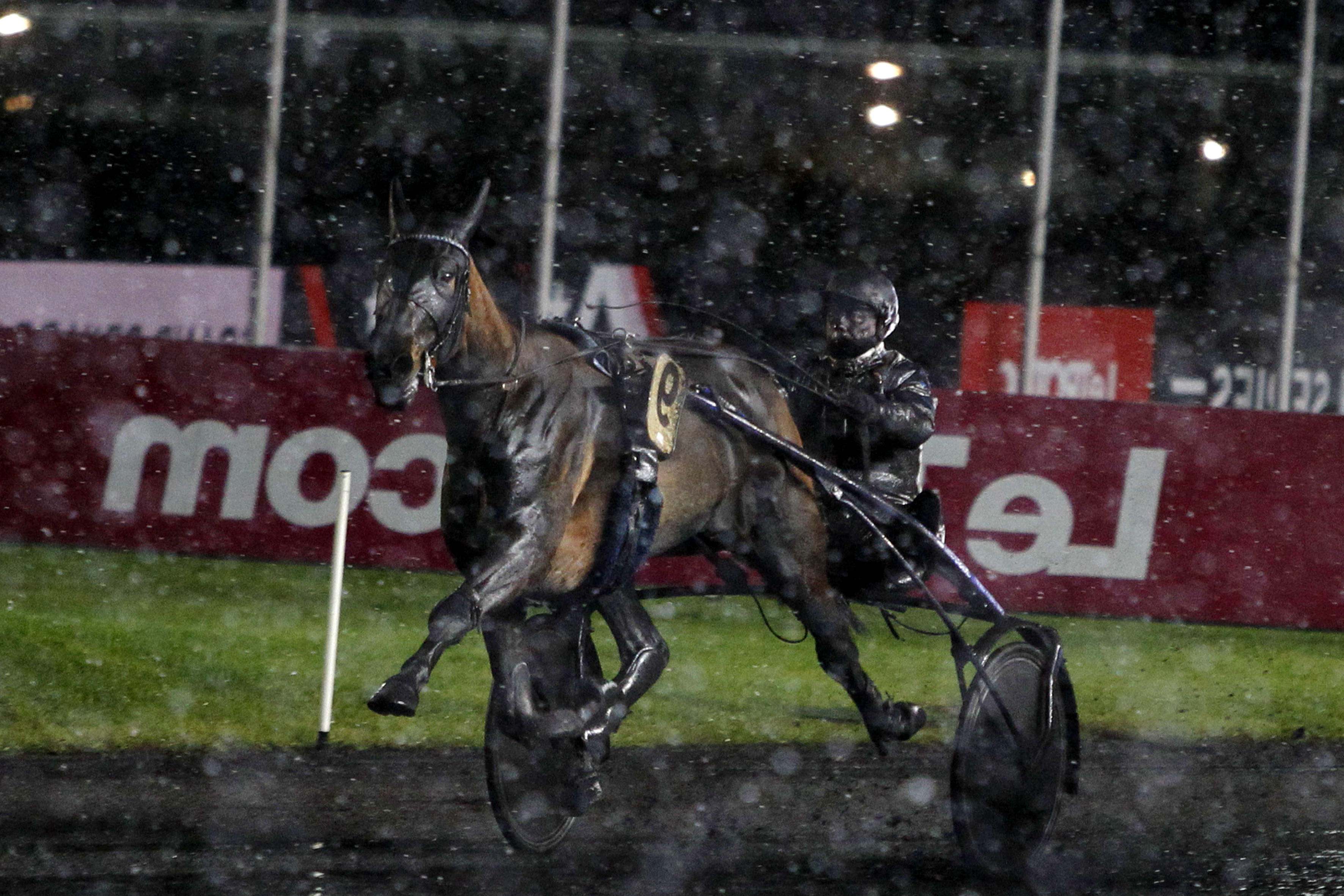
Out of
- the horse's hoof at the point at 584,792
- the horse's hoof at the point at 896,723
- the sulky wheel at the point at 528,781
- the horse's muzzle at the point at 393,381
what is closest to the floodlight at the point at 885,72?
the horse's hoof at the point at 896,723

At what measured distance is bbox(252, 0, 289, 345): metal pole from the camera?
10.8m

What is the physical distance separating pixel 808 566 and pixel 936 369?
8.75 metres

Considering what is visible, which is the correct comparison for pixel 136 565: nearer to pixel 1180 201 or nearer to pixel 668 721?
pixel 668 721

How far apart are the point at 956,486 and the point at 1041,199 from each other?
2589mm

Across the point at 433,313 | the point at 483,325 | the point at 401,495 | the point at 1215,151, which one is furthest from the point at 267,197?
the point at 1215,151

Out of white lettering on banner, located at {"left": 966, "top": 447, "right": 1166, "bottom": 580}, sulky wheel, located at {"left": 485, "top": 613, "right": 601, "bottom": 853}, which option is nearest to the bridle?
sulky wheel, located at {"left": 485, "top": 613, "right": 601, "bottom": 853}

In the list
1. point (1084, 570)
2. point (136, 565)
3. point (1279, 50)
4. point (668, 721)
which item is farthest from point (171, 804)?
point (1279, 50)

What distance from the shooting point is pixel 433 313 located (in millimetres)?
4020

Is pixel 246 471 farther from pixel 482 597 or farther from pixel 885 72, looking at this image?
pixel 885 72

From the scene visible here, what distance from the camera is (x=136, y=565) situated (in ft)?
32.3

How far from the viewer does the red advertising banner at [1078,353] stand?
42.5 feet

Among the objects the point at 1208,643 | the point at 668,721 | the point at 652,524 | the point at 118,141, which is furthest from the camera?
the point at 118,141

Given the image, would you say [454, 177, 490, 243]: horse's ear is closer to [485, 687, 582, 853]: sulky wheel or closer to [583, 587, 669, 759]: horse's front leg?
[485, 687, 582, 853]: sulky wheel

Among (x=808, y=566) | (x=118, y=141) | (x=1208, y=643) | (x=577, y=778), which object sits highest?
(x=118, y=141)
